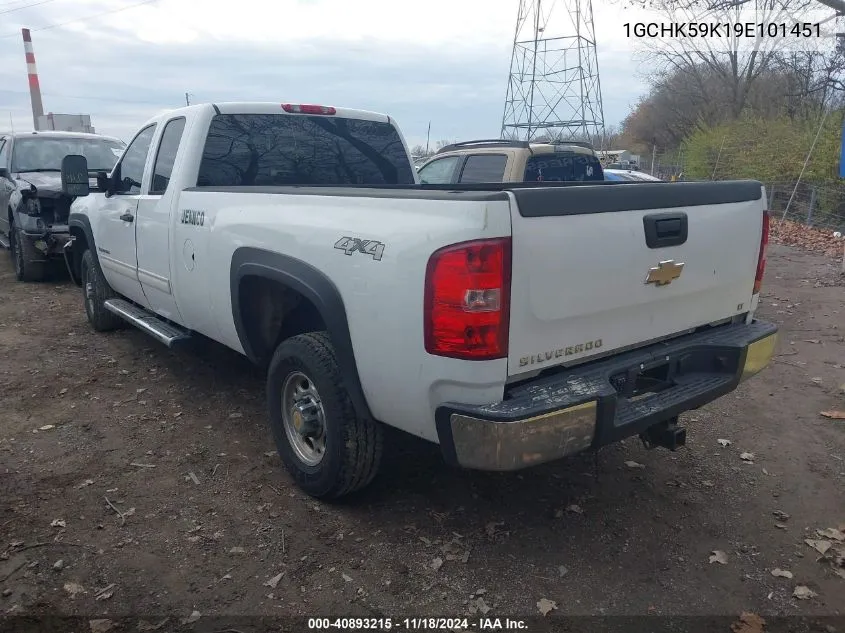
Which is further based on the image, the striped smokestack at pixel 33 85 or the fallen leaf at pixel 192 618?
the striped smokestack at pixel 33 85

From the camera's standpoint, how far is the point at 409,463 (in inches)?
155

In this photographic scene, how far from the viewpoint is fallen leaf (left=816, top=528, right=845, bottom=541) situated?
10.6 feet

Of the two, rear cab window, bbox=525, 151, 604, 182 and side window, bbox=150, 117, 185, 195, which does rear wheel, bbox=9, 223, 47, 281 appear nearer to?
side window, bbox=150, 117, 185, 195

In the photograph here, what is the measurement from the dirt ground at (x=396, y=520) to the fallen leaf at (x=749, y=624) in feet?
0.18

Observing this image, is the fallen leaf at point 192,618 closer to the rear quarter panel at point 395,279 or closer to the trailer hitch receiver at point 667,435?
the rear quarter panel at point 395,279

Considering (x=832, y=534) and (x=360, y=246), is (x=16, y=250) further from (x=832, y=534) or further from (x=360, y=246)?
(x=832, y=534)

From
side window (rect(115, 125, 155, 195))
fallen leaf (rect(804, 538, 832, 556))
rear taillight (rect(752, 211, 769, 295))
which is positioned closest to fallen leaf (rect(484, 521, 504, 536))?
fallen leaf (rect(804, 538, 832, 556))

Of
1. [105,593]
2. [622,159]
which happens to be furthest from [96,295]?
[622,159]

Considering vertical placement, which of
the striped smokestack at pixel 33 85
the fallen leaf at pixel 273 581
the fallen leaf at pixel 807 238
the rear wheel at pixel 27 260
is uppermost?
the striped smokestack at pixel 33 85

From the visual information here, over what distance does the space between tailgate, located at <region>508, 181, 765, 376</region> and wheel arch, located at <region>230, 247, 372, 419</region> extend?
0.77 meters

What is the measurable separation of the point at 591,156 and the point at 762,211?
196 inches

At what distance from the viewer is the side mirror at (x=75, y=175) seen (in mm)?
5551

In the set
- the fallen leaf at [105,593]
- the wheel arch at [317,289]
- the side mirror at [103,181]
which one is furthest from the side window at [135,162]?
the fallen leaf at [105,593]

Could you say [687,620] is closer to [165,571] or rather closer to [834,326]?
[165,571]
